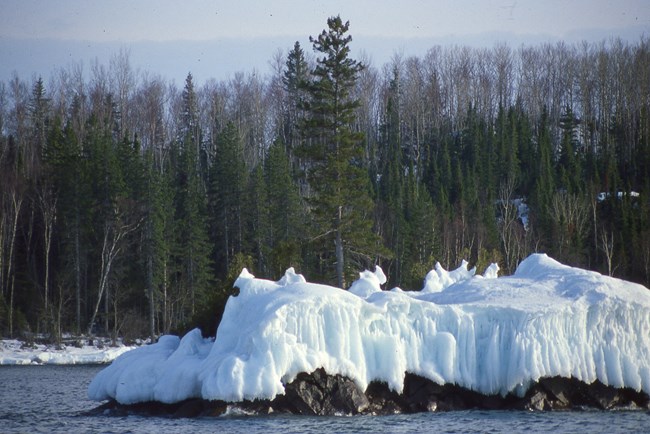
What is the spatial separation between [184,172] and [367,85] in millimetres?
28543

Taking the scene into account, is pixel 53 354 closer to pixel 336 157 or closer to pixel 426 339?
pixel 336 157

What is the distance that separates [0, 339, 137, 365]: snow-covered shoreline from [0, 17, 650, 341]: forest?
1930 millimetres

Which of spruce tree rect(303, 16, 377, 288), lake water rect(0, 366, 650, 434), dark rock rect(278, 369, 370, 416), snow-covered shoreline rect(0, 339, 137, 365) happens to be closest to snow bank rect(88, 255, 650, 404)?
dark rock rect(278, 369, 370, 416)

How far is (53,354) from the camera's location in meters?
46.0

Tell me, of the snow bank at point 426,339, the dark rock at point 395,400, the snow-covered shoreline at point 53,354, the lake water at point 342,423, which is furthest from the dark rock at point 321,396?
the snow-covered shoreline at point 53,354

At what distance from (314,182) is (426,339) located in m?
19.7

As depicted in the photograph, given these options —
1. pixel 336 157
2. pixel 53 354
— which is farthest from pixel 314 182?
pixel 53 354

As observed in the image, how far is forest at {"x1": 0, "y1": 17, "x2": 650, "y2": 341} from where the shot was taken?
43469 mm

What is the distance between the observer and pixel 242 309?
74.0 feet

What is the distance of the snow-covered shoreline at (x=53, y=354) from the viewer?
147 ft

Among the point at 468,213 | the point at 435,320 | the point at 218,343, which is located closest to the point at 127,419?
the point at 218,343

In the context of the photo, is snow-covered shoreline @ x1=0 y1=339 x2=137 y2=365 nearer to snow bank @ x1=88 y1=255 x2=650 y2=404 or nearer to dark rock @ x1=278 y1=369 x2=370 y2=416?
snow bank @ x1=88 y1=255 x2=650 y2=404

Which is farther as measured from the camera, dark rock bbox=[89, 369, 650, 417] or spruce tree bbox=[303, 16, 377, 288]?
spruce tree bbox=[303, 16, 377, 288]

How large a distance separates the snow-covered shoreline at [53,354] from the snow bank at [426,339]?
23766 millimetres
